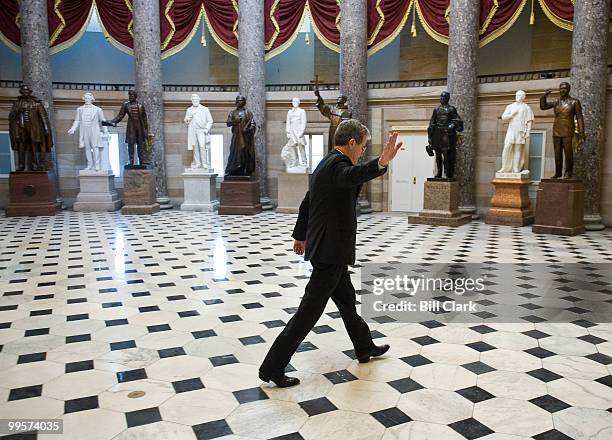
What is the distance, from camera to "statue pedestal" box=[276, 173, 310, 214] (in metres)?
13.9

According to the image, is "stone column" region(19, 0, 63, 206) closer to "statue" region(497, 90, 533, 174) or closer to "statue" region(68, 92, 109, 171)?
"statue" region(68, 92, 109, 171)

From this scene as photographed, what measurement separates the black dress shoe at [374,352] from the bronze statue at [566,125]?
8326 millimetres

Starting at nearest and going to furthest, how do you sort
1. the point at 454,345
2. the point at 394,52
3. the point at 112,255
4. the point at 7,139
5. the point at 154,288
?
the point at 454,345, the point at 154,288, the point at 112,255, the point at 7,139, the point at 394,52

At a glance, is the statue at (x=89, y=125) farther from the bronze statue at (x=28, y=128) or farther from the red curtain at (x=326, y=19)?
the red curtain at (x=326, y=19)

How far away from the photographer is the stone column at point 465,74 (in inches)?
508

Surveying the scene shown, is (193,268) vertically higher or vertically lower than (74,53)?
lower

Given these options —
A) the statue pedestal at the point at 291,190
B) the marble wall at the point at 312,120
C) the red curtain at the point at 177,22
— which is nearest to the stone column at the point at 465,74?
the marble wall at the point at 312,120

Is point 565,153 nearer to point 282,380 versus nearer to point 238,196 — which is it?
point 238,196

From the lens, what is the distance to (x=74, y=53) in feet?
58.0

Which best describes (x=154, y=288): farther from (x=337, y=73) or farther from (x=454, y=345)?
(x=337, y=73)

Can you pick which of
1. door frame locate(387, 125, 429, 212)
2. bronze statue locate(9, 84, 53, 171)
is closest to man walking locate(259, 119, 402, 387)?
door frame locate(387, 125, 429, 212)

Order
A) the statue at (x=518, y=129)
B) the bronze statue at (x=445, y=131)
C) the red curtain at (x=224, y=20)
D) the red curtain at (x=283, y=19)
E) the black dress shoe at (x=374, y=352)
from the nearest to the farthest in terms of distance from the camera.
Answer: the black dress shoe at (x=374, y=352) → the statue at (x=518, y=129) → the bronze statue at (x=445, y=131) → the red curtain at (x=283, y=19) → the red curtain at (x=224, y=20)

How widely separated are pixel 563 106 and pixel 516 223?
2.67 metres

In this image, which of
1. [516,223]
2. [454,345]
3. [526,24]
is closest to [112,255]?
[454,345]
